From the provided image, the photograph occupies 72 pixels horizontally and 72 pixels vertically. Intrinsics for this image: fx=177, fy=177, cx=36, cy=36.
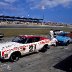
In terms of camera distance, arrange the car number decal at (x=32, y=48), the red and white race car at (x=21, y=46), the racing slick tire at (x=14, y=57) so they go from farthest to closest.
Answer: the car number decal at (x=32, y=48) → the racing slick tire at (x=14, y=57) → the red and white race car at (x=21, y=46)

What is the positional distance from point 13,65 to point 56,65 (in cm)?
245

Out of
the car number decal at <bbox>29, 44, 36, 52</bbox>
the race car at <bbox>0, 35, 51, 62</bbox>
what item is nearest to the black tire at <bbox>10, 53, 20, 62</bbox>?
the race car at <bbox>0, 35, 51, 62</bbox>

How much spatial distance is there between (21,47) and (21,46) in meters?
0.07

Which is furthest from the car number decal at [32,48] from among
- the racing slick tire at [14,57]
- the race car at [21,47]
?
the racing slick tire at [14,57]

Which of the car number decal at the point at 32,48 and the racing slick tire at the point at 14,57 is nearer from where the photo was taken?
the racing slick tire at the point at 14,57

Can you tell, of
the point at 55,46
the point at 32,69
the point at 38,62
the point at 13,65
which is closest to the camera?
the point at 32,69

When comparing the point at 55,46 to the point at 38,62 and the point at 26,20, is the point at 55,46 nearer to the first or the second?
the point at 38,62

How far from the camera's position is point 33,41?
12.7 m

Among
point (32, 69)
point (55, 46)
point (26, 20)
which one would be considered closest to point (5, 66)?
point (32, 69)

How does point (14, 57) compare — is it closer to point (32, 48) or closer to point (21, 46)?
point (21, 46)

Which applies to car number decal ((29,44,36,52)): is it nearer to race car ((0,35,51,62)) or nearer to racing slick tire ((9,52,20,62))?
race car ((0,35,51,62))

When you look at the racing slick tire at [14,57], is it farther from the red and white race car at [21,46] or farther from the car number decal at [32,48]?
the car number decal at [32,48]

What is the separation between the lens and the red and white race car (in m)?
10.3

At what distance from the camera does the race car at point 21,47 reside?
10.4m
